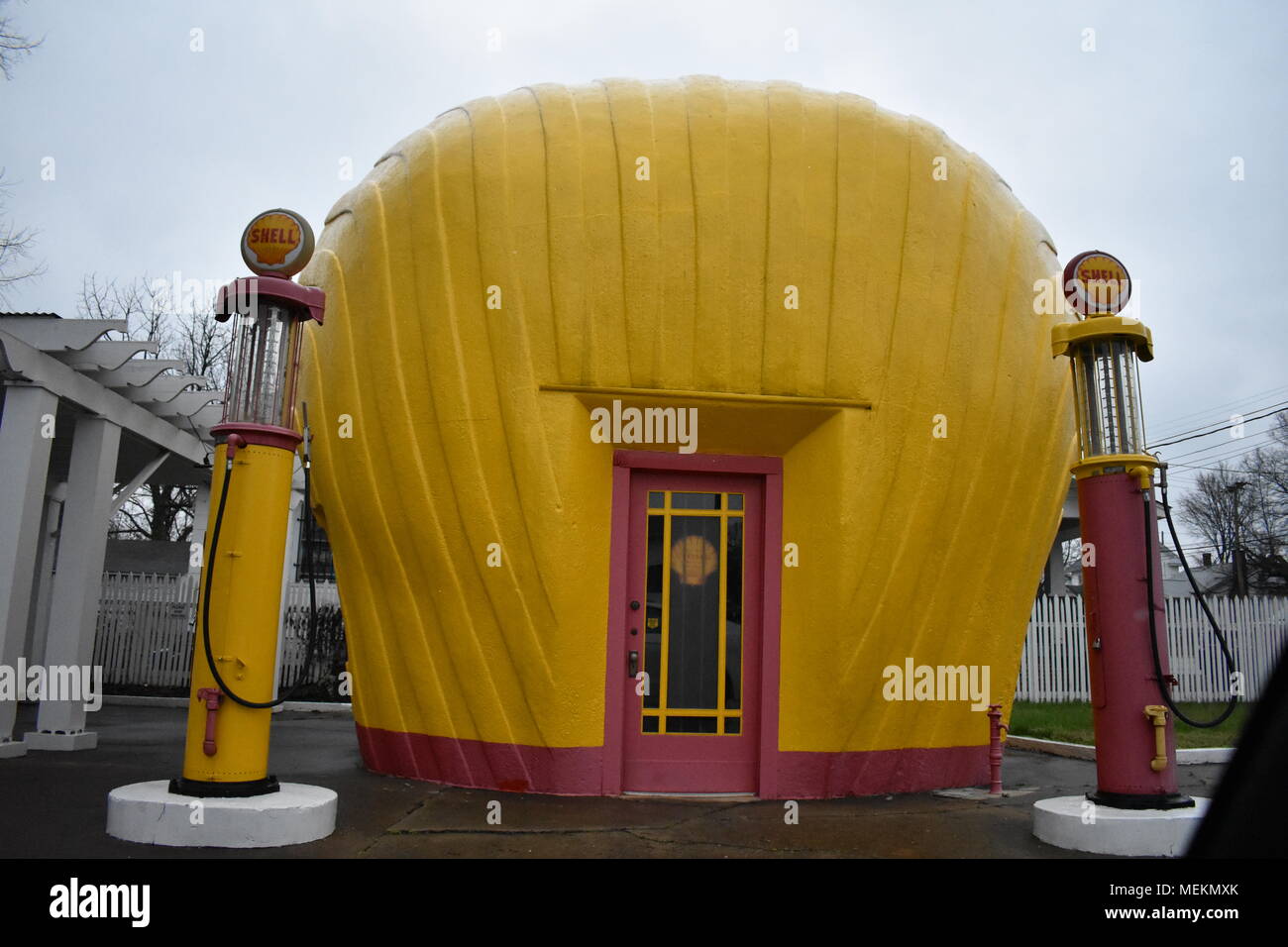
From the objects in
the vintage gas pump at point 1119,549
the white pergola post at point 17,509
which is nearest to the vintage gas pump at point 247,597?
the white pergola post at point 17,509

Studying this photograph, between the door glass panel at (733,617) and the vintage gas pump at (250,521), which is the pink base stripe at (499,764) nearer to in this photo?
the door glass panel at (733,617)

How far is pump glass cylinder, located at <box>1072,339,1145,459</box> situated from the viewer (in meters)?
5.79

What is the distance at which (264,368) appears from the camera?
5598 millimetres

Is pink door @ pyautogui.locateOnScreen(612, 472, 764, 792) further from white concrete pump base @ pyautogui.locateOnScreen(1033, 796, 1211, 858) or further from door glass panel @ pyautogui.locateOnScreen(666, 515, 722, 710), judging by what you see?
white concrete pump base @ pyautogui.locateOnScreen(1033, 796, 1211, 858)

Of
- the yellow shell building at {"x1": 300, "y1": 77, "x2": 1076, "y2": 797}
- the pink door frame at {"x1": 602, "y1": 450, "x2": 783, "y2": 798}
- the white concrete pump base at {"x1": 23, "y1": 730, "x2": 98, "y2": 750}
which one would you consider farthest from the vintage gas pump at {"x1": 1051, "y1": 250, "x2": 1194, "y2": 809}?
the white concrete pump base at {"x1": 23, "y1": 730, "x2": 98, "y2": 750}

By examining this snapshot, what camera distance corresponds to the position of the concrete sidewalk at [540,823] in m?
4.87

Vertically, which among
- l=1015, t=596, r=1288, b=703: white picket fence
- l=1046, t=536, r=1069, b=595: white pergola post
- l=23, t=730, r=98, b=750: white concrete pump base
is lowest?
l=23, t=730, r=98, b=750: white concrete pump base

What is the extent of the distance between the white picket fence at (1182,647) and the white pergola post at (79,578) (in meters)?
12.9

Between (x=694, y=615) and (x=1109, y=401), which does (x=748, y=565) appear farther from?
(x=1109, y=401)

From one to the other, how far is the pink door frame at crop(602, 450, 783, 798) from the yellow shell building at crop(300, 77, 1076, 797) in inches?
0.8

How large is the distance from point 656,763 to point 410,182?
439 centimetres

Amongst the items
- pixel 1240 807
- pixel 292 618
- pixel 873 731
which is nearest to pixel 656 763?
pixel 873 731

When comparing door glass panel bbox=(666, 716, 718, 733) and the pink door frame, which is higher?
the pink door frame
